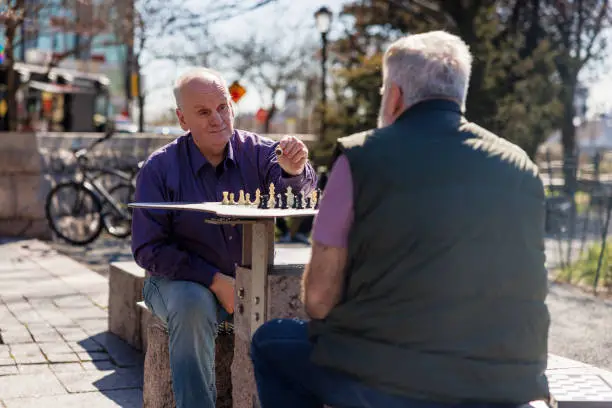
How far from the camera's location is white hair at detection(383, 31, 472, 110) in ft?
8.38

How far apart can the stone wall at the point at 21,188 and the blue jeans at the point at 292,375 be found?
32.3 ft

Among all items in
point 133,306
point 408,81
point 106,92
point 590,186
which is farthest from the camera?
point 106,92

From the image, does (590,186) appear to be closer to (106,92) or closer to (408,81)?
(408,81)

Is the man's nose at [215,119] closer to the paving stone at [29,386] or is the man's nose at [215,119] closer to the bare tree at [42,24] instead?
the paving stone at [29,386]

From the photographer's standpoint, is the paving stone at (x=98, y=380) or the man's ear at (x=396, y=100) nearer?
the man's ear at (x=396, y=100)

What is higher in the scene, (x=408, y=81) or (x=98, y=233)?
(x=408, y=81)

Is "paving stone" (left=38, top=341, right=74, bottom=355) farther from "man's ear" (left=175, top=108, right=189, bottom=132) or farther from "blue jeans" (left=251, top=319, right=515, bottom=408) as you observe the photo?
"blue jeans" (left=251, top=319, right=515, bottom=408)

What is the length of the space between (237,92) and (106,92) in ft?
53.4

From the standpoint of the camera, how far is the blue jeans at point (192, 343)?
3.54 metres

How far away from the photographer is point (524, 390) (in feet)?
8.09

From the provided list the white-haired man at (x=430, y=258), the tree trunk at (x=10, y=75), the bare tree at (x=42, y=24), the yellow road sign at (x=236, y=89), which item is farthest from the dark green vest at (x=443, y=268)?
the yellow road sign at (x=236, y=89)

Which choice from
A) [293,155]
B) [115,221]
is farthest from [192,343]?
[115,221]

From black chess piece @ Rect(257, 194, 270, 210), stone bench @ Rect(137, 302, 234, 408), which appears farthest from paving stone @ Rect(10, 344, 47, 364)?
black chess piece @ Rect(257, 194, 270, 210)

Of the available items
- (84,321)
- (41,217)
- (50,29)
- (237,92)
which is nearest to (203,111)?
(84,321)
